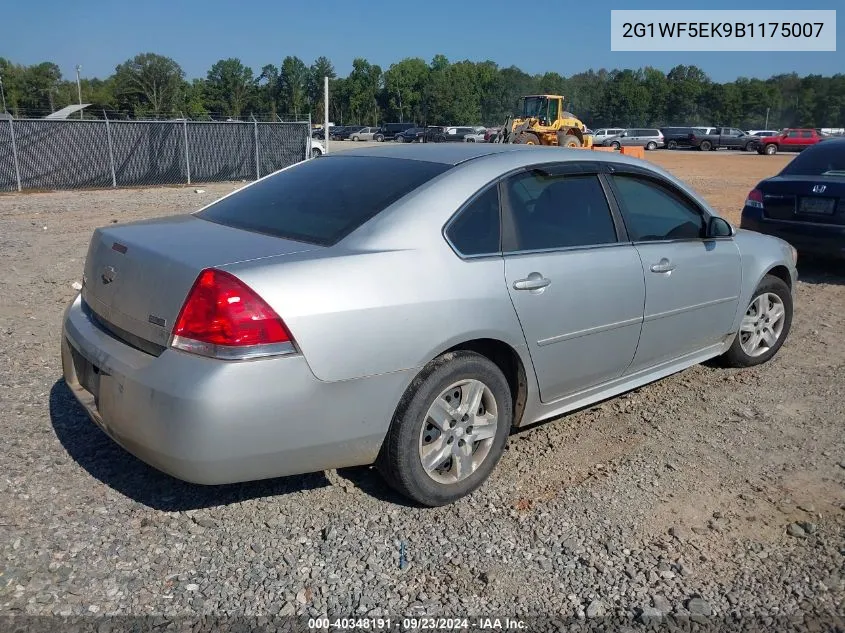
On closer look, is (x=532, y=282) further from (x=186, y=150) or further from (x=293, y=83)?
(x=293, y=83)

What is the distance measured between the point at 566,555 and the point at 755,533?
0.86m

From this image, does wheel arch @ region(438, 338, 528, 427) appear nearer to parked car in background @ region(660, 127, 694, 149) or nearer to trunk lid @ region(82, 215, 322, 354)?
trunk lid @ region(82, 215, 322, 354)

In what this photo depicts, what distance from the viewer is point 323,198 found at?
3.51m

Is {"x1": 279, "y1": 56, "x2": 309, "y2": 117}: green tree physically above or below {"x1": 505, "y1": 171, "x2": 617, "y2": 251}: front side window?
above

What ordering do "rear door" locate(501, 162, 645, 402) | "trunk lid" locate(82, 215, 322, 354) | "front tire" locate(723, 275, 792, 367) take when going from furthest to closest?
1. "front tire" locate(723, 275, 792, 367)
2. "rear door" locate(501, 162, 645, 402)
3. "trunk lid" locate(82, 215, 322, 354)

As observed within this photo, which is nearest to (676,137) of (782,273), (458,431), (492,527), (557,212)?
(782,273)

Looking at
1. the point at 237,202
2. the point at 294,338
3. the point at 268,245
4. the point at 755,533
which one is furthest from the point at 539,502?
the point at 237,202

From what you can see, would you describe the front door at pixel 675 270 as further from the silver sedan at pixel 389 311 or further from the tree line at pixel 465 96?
the tree line at pixel 465 96

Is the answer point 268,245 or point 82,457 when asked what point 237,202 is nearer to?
point 268,245

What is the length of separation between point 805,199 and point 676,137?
5209 centimetres

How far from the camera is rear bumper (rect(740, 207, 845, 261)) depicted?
7.32m

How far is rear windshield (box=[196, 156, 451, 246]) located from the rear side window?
0.82 feet

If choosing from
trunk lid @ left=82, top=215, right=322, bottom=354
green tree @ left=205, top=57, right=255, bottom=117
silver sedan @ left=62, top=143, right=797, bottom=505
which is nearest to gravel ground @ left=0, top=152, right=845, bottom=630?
silver sedan @ left=62, top=143, right=797, bottom=505

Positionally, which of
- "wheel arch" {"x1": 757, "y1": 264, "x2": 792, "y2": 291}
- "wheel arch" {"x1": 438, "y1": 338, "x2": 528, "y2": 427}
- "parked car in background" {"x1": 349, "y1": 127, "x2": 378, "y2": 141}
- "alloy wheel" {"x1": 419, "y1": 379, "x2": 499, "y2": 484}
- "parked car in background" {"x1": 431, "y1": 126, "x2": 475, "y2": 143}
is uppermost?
"parked car in background" {"x1": 349, "y1": 127, "x2": 378, "y2": 141}
